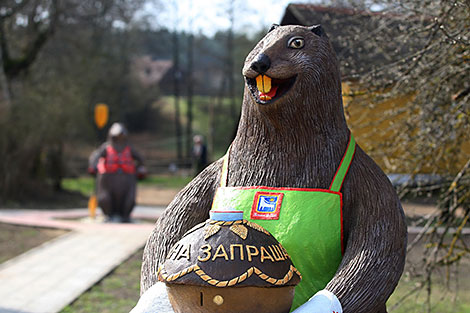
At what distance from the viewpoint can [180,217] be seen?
2838 millimetres

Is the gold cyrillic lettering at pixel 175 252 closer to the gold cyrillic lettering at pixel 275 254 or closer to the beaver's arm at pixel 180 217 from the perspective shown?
the gold cyrillic lettering at pixel 275 254

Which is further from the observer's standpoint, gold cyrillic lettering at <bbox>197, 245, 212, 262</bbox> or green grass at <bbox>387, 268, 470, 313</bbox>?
green grass at <bbox>387, 268, 470, 313</bbox>

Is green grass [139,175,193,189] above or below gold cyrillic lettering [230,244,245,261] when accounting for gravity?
below

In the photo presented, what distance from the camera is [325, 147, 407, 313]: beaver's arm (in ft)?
7.88

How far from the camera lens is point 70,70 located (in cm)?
2475

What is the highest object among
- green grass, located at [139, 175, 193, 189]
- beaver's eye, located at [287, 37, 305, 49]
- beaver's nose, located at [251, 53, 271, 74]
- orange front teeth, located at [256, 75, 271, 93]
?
beaver's eye, located at [287, 37, 305, 49]

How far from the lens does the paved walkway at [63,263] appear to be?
624cm

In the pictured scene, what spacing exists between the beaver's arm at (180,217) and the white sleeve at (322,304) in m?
0.76

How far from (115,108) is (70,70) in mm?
4812

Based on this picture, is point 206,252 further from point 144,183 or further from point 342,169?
point 144,183

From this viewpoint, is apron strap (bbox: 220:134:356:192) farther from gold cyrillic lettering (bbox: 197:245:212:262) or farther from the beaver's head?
gold cyrillic lettering (bbox: 197:245:212:262)

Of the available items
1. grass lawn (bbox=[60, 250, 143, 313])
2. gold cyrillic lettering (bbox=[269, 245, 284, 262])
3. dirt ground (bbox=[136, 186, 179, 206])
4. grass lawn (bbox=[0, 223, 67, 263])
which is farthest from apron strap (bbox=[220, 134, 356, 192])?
dirt ground (bbox=[136, 186, 179, 206])

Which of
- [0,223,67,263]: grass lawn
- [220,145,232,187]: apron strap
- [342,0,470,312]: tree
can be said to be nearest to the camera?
[220,145,232,187]: apron strap

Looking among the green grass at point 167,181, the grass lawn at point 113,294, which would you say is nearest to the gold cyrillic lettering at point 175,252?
the grass lawn at point 113,294
